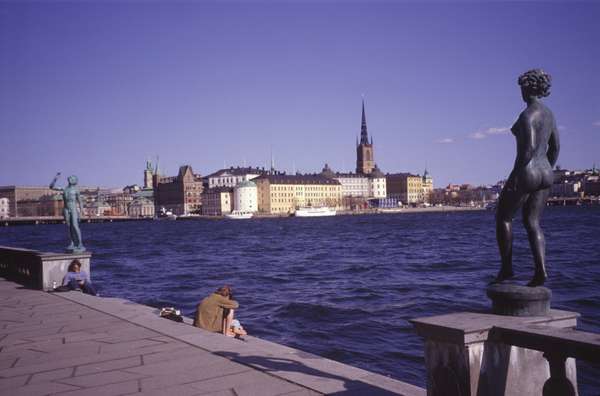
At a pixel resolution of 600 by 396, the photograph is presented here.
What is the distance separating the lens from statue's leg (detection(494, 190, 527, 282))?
495 centimetres

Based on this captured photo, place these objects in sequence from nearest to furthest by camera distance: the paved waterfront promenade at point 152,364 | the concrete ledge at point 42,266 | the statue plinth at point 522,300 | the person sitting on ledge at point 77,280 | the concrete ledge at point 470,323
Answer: the concrete ledge at point 470,323 → the statue plinth at point 522,300 → the paved waterfront promenade at point 152,364 → the person sitting on ledge at point 77,280 → the concrete ledge at point 42,266

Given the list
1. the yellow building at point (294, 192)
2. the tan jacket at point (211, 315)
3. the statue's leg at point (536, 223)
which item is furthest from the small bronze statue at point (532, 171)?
the yellow building at point (294, 192)

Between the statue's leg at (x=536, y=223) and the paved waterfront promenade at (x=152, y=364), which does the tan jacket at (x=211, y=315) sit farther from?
the statue's leg at (x=536, y=223)

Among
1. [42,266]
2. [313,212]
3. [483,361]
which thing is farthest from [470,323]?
[313,212]

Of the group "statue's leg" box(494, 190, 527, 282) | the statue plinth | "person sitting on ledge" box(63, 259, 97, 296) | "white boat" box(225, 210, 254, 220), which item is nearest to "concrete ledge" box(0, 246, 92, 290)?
"person sitting on ledge" box(63, 259, 97, 296)

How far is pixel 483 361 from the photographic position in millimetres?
4277

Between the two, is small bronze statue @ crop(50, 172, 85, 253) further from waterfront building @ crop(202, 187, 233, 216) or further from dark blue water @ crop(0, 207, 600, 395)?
waterfront building @ crop(202, 187, 233, 216)

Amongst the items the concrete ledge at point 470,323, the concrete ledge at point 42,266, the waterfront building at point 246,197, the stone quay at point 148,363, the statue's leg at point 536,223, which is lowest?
the stone quay at point 148,363

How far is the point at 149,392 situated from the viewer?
5.63 metres

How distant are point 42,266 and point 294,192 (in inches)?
6776

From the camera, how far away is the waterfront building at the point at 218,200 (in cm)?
18425

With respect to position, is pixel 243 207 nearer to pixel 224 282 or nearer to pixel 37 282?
pixel 224 282

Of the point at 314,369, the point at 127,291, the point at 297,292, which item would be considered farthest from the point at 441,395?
the point at 127,291

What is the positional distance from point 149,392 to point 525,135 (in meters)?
3.92
